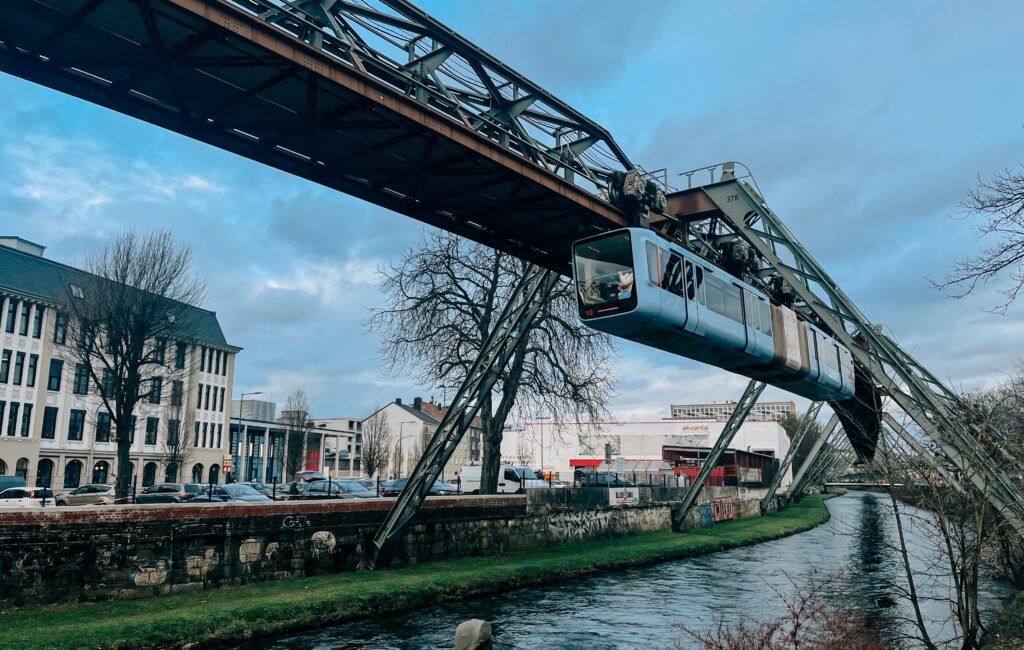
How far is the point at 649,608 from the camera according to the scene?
18.8 metres

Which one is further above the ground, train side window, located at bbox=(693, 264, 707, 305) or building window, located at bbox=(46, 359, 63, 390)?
building window, located at bbox=(46, 359, 63, 390)

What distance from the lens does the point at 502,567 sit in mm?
22203

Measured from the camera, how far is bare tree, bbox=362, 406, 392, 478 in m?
69.7

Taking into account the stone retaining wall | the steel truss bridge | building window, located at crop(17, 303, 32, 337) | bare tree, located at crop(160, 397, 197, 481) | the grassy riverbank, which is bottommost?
the grassy riverbank

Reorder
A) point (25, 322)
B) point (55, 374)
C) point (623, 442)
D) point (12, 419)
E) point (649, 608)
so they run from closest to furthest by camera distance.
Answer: point (649, 608) < point (12, 419) < point (25, 322) < point (55, 374) < point (623, 442)

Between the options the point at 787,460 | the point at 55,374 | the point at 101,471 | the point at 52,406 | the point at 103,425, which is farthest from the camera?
the point at 787,460

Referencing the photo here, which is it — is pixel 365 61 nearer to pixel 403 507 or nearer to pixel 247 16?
pixel 247 16

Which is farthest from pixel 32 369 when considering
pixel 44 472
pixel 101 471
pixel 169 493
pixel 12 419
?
pixel 169 493

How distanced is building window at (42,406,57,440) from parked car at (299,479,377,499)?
28.0 meters

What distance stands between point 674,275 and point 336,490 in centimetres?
2528

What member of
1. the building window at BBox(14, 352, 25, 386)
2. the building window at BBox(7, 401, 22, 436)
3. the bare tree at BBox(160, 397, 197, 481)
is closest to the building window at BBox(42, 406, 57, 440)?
the building window at BBox(7, 401, 22, 436)

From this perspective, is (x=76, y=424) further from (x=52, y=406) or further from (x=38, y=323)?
(x=38, y=323)

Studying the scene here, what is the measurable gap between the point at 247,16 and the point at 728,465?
60811 millimetres

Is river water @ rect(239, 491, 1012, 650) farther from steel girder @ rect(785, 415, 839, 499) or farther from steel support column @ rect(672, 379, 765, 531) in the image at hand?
steel girder @ rect(785, 415, 839, 499)
